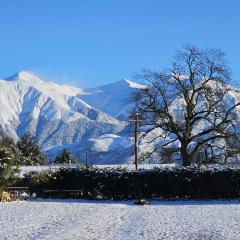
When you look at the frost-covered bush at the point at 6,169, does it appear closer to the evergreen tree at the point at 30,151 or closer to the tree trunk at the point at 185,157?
the tree trunk at the point at 185,157

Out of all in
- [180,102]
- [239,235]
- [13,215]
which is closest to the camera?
[239,235]

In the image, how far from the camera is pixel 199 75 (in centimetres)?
6328

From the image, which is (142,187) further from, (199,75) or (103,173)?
(199,75)

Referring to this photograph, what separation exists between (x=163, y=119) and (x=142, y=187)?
21.1 m

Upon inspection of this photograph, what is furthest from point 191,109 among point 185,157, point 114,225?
point 114,225

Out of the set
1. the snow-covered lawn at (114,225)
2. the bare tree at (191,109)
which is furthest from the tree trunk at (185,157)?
the snow-covered lawn at (114,225)

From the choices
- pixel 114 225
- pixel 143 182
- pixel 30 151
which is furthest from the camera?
pixel 30 151

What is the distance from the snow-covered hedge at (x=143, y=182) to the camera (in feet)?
132

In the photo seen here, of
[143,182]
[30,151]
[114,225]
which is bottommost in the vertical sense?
[114,225]

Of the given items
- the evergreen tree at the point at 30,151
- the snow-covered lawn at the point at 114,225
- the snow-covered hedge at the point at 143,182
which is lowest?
the snow-covered lawn at the point at 114,225

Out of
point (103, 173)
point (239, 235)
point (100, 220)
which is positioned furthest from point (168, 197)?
point (239, 235)

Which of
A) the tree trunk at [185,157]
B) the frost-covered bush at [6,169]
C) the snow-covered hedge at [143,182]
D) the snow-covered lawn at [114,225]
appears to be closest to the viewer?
the snow-covered lawn at [114,225]

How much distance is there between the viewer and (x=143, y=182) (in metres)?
41.6

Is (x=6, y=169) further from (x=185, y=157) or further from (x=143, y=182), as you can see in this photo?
(x=185, y=157)
